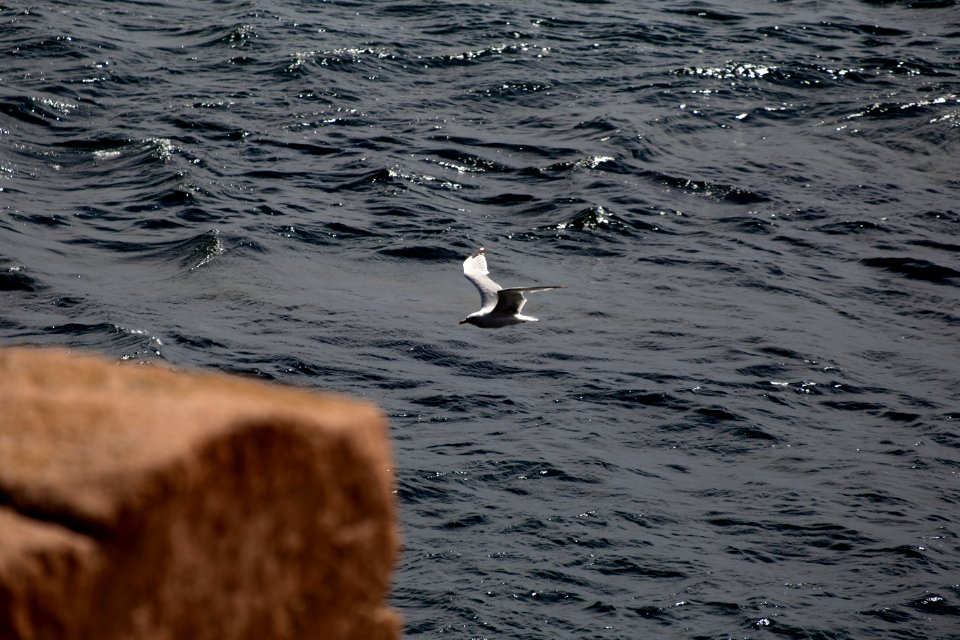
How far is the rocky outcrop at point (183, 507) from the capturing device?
3.96m

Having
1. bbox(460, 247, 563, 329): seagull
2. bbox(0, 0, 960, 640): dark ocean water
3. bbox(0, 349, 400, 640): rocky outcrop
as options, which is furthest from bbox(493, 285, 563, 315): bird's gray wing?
bbox(0, 349, 400, 640): rocky outcrop

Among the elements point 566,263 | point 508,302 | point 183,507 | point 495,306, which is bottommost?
point 566,263

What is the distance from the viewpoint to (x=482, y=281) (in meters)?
→ 16.8

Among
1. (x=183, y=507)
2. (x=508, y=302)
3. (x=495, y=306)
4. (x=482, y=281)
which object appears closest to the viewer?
(x=183, y=507)

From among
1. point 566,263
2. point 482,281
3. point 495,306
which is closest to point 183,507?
point 495,306

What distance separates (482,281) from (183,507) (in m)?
12.7

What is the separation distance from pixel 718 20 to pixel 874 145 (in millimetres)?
9243

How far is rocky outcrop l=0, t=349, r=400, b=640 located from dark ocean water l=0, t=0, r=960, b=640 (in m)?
9.42

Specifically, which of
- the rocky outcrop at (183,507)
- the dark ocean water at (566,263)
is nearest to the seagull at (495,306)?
the dark ocean water at (566,263)

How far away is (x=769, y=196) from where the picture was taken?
27.2m

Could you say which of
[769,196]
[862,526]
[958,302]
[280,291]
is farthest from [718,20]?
[862,526]

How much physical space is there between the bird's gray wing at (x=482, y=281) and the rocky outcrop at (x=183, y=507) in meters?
11.4

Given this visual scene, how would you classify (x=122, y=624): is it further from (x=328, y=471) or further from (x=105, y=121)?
(x=105, y=121)

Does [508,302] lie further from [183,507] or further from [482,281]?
[183,507]
